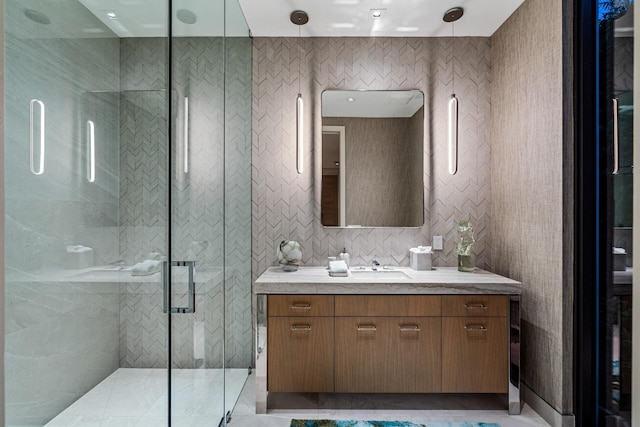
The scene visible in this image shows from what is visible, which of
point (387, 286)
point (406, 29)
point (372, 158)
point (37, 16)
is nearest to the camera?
point (37, 16)

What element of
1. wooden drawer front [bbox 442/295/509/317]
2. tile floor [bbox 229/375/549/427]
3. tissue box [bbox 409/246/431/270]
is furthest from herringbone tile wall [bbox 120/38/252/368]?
wooden drawer front [bbox 442/295/509/317]

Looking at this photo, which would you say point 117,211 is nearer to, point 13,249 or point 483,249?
point 13,249

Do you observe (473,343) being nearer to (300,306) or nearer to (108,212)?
(300,306)

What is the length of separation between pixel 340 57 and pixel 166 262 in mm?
2186

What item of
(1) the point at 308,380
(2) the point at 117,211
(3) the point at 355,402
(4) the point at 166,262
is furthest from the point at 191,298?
(3) the point at 355,402

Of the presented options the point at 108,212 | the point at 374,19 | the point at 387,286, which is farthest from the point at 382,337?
the point at 374,19

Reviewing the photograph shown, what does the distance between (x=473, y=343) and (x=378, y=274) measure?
29.1 inches

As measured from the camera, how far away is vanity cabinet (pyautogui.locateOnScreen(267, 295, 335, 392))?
2346 millimetres

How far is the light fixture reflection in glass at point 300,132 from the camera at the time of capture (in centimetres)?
284

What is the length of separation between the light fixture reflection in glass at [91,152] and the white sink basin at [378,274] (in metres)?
1.82

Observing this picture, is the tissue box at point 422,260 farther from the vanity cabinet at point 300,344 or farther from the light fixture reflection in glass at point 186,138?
the light fixture reflection in glass at point 186,138

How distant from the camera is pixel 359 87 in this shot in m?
2.95

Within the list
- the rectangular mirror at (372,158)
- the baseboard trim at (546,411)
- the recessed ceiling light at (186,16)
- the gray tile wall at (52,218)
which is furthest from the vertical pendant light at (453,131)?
the gray tile wall at (52,218)

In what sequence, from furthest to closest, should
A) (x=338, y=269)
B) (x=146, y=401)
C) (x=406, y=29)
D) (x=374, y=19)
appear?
(x=406, y=29) → (x=374, y=19) → (x=338, y=269) → (x=146, y=401)
